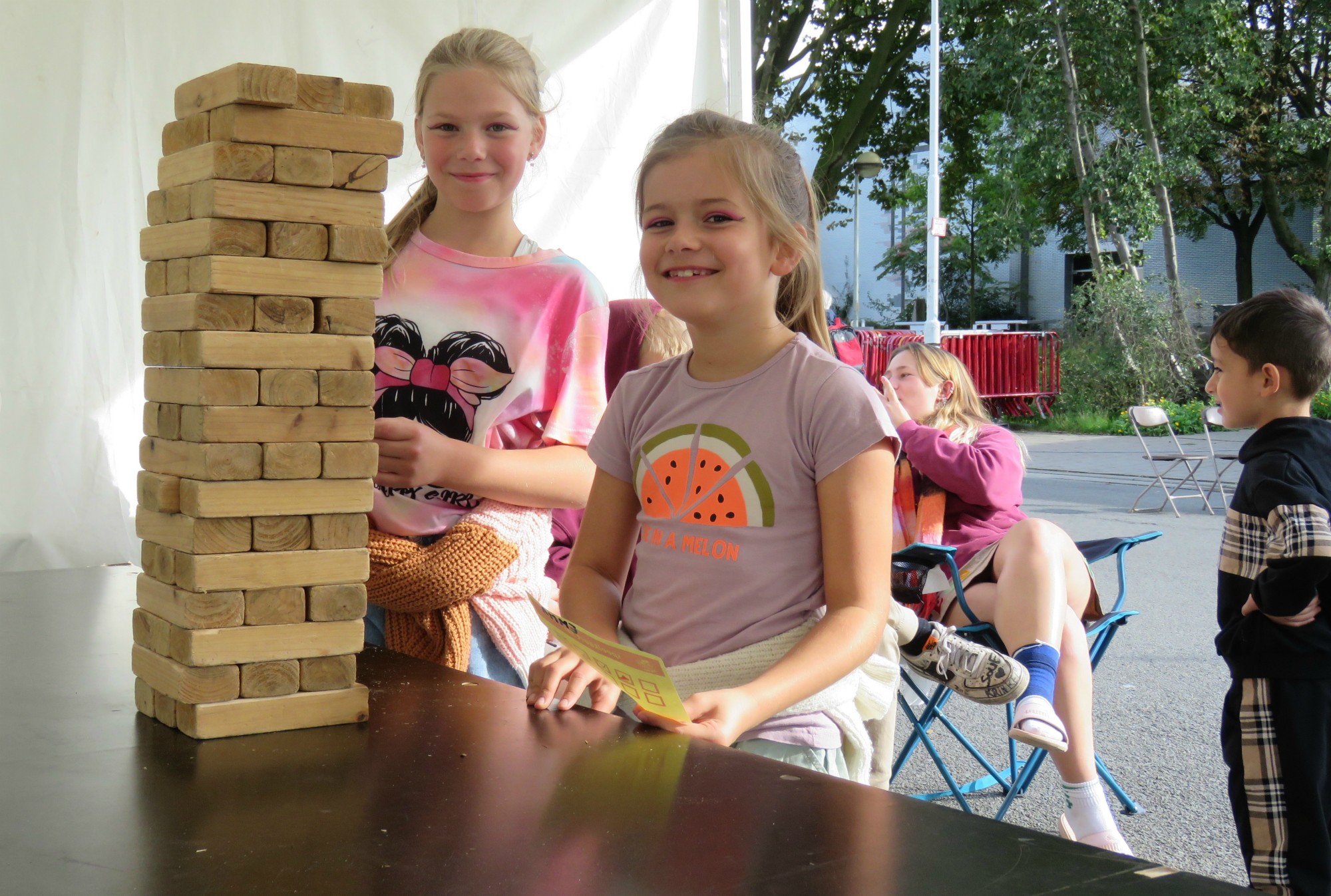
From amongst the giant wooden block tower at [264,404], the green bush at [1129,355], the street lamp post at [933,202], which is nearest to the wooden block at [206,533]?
the giant wooden block tower at [264,404]

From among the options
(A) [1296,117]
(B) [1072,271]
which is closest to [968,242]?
(B) [1072,271]

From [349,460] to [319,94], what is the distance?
0.33m

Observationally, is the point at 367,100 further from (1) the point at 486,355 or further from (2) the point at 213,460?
(1) the point at 486,355

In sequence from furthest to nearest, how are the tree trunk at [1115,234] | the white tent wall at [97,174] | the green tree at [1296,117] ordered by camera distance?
the green tree at [1296,117]
the tree trunk at [1115,234]
the white tent wall at [97,174]

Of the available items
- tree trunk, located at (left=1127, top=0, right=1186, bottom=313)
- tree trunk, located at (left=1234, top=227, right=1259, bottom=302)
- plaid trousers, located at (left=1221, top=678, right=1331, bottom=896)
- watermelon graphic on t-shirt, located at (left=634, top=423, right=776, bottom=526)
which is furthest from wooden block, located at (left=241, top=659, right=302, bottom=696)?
tree trunk, located at (left=1234, top=227, right=1259, bottom=302)

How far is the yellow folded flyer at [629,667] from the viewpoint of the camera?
3.30ft

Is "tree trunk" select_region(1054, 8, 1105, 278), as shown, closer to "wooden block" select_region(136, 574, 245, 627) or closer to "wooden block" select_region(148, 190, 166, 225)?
"wooden block" select_region(148, 190, 166, 225)

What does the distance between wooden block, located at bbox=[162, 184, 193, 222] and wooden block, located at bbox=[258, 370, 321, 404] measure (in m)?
0.18

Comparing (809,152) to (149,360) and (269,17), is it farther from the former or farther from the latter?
(149,360)

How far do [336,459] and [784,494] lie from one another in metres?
0.55

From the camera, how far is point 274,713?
111cm

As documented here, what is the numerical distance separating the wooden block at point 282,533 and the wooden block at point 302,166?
30 cm

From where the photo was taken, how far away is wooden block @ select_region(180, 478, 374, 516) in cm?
107

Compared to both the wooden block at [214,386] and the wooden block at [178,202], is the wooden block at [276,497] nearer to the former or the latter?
the wooden block at [214,386]
